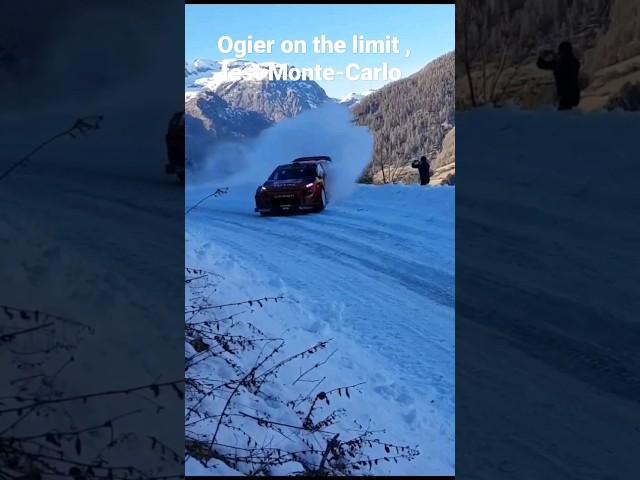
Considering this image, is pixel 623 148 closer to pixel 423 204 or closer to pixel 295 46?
pixel 423 204

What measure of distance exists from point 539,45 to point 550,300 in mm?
908

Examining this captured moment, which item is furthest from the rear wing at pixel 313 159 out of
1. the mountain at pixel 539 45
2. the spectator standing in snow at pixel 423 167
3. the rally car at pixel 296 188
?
the mountain at pixel 539 45

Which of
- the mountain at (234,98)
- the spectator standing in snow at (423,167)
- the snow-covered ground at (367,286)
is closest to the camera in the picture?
the snow-covered ground at (367,286)

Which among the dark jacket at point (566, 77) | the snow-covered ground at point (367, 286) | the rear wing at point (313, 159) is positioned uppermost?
the dark jacket at point (566, 77)

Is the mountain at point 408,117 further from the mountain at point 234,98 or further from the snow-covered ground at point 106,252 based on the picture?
the snow-covered ground at point 106,252

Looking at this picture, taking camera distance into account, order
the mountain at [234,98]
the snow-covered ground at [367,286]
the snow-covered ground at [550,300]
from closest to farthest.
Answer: the snow-covered ground at [550,300] → the snow-covered ground at [367,286] → the mountain at [234,98]

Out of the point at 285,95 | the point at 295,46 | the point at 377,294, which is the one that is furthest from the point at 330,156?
the point at 377,294

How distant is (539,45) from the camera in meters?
2.05

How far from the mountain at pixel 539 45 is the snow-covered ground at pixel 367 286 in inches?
41.2

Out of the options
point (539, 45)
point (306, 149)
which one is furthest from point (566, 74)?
point (306, 149)

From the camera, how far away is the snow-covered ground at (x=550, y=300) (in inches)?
75.9

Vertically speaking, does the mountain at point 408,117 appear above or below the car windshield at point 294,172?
above

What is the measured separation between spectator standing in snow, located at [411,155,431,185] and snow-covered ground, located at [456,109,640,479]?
1.05 m

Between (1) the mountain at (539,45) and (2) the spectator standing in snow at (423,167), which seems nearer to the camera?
(1) the mountain at (539,45)
